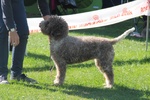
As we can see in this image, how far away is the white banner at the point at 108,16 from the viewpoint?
7.84m

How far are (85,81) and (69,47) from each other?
74cm

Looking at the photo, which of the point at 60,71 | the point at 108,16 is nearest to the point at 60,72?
the point at 60,71

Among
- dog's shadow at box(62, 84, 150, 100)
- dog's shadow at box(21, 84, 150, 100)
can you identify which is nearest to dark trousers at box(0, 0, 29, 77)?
dog's shadow at box(21, 84, 150, 100)

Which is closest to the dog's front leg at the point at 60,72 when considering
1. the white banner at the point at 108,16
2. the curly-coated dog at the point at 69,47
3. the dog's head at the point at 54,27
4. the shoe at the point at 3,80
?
the curly-coated dog at the point at 69,47

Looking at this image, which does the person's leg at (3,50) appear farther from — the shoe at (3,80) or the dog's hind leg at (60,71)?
the dog's hind leg at (60,71)

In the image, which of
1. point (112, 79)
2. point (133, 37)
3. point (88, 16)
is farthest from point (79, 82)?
point (133, 37)

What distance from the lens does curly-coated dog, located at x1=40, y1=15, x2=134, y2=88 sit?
5.50 m

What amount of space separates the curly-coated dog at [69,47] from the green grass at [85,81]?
11.2 inches

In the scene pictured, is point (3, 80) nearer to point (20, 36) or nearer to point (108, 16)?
point (20, 36)

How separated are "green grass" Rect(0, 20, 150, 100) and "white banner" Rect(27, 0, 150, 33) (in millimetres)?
716

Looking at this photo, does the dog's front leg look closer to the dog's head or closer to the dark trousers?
the dog's head

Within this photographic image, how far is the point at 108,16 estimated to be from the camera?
8109 mm

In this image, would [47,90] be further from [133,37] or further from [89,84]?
[133,37]

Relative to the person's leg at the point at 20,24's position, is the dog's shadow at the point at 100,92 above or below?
below
